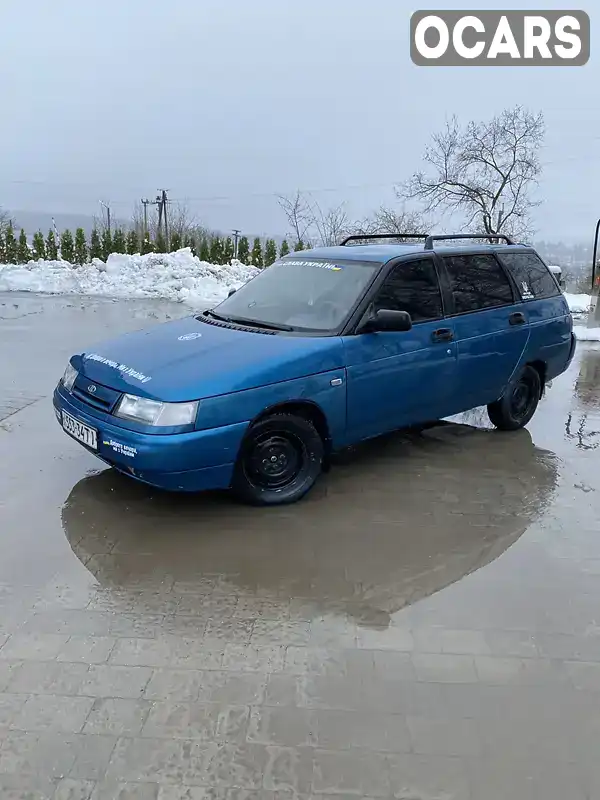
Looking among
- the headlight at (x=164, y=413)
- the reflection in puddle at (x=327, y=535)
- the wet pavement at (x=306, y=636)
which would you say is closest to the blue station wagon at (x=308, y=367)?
the headlight at (x=164, y=413)

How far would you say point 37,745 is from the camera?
2420 millimetres

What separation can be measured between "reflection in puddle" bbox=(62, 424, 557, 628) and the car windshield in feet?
4.02

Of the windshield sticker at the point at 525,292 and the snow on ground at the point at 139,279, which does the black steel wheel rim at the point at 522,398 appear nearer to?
the windshield sticker at the point at 525,292

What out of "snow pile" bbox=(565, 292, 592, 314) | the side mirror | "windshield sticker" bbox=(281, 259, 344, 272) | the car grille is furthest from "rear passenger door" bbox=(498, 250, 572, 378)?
"snow pile" bbox=(565, 292, 592, 314)

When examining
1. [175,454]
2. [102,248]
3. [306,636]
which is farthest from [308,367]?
[102,248]

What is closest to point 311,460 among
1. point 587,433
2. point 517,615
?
point 517,615

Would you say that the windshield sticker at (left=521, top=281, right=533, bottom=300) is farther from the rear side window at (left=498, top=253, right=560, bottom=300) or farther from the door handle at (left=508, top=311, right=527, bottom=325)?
the door handle at (left=508, top=311, right=527, bottom=325)

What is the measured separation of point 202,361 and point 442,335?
79.1 inches

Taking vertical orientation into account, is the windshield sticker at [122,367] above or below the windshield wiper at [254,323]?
below

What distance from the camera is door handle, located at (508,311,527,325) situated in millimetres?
5840

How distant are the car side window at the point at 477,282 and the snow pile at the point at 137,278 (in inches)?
415

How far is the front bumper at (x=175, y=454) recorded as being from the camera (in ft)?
12.6

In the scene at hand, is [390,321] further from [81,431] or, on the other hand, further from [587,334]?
[587,334]

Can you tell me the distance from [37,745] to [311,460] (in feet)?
8.14
